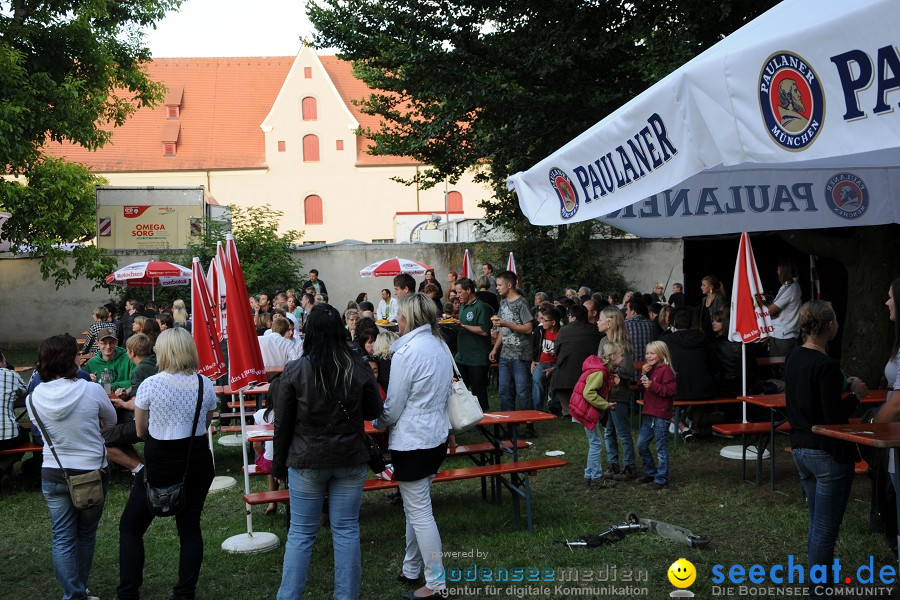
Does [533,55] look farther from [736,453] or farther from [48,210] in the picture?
[48,210]

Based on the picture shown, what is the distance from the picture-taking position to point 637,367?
31.4 ft

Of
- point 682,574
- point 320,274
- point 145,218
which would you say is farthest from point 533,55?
point 145,218

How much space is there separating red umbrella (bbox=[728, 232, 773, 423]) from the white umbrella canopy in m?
3.80

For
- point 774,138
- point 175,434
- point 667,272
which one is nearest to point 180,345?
point 175,434

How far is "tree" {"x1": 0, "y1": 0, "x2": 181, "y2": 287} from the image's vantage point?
1619cm

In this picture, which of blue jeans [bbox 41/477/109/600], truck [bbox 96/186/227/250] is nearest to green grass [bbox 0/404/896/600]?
blue jeans [bbox 41/477/109/600]

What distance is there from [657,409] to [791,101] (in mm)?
4861

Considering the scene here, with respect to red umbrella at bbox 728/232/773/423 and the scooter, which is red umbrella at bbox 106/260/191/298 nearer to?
red umbrella at bbox 728/232/773/423

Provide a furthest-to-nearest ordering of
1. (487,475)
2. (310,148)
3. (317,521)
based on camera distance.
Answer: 1. (310,148)
2. (487,475)
3. (317,521)

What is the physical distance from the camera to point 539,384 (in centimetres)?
1070

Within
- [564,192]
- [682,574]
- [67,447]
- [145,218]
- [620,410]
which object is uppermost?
[145,218]

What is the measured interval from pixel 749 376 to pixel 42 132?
14890mm

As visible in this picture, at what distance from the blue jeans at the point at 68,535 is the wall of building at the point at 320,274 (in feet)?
62.7

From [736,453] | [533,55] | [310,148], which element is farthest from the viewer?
[310,148]
